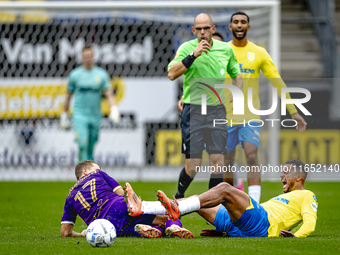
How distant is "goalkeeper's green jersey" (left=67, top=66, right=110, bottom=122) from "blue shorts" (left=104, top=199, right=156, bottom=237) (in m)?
4.81

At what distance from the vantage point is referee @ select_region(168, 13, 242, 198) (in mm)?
5289

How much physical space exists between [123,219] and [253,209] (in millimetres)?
985

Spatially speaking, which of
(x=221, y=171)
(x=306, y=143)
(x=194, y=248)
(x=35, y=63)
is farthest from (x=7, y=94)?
→ (x=194, y=248)

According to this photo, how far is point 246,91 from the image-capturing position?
5.87 m

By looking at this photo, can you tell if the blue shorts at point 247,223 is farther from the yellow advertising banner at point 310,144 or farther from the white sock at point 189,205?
the yellow advertising banner at point 310,144

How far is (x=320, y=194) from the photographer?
26.8ft

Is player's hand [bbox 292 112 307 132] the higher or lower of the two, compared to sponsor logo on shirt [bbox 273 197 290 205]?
higher

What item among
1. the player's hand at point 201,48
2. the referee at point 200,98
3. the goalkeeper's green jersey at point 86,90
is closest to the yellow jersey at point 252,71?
the referee at point 200,98

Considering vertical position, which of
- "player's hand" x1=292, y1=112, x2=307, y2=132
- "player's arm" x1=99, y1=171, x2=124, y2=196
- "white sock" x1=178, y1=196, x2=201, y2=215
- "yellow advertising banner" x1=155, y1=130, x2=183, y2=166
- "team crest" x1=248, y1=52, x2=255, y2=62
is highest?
A: "team crest" x1=248, y1=52, x2=255, y2=62

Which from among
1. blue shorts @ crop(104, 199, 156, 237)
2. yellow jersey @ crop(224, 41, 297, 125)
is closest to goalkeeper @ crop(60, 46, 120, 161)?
yellow jersey @ crop(224, 41, 297, 125)

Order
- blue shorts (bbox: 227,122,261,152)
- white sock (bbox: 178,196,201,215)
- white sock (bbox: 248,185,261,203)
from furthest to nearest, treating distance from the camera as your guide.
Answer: blue shorts (bbox: 227,122,261,152), white sock (bbox: 248,185,261,203), white sock (bbox: 178,196,201,215)

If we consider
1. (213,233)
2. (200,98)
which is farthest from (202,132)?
(213,233)

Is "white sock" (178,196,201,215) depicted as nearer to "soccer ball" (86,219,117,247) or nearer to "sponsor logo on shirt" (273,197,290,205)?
"soccer ball" (86,219,117,247)

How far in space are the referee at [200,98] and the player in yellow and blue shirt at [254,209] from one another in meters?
1.09
